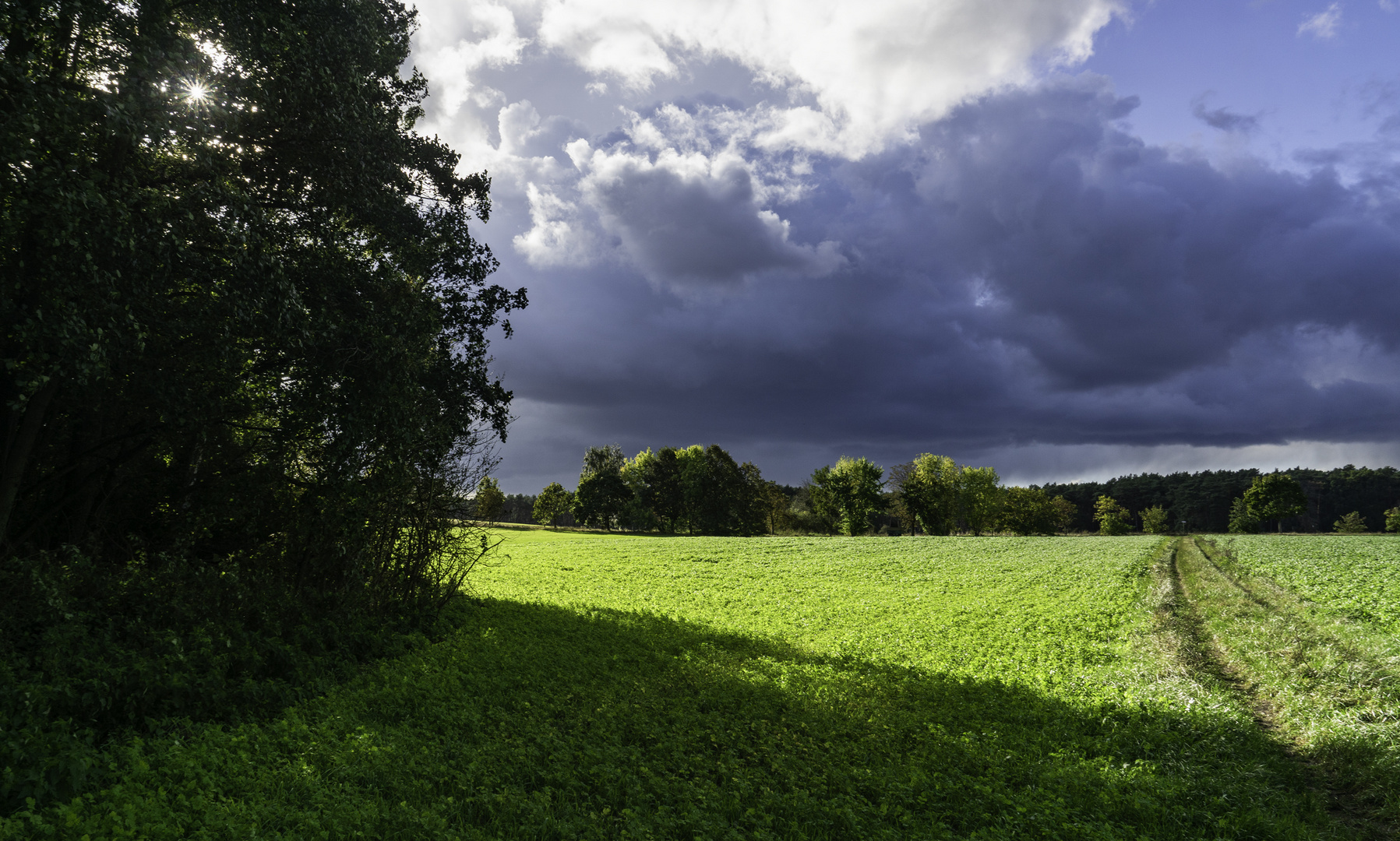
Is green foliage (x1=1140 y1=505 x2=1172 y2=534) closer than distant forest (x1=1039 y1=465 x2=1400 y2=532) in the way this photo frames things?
Yes

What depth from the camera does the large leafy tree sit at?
818cm

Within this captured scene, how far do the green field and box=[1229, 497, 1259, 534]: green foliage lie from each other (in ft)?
434

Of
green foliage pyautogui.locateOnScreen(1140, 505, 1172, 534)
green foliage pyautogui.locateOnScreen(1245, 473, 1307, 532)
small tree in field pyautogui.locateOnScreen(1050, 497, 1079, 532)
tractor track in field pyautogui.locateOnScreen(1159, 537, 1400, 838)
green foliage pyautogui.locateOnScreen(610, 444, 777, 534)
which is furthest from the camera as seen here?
green foliage pyautogui.locateOnScreen(1140, 505, 1172, 534)

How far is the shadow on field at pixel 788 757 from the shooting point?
7344mm

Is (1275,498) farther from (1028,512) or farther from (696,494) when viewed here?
(696,494)

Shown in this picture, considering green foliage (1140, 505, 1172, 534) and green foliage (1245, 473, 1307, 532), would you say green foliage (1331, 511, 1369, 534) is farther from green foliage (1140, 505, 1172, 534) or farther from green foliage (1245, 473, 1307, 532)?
green foliage (1140, 505, 1172, 534)

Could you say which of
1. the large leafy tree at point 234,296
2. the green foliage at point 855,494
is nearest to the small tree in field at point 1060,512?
the green foliage at point 855,494

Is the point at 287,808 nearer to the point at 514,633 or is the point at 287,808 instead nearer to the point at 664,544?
the point at 514,633

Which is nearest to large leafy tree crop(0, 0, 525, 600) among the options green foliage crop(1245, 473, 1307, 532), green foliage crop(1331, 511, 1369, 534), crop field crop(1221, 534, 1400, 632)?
crop field crop(1221, 534, 1400, 632)

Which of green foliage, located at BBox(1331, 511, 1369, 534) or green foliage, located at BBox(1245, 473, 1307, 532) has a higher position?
green foliage, located at BBox(1245, 473, 1307, 532)

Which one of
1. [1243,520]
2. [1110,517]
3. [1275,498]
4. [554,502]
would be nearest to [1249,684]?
[554,502]

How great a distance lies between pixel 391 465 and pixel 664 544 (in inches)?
1656

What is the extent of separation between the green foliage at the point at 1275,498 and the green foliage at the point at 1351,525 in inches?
949

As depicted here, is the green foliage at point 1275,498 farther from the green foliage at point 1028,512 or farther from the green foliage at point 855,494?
the green foliage at point 855,494
